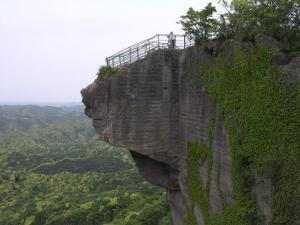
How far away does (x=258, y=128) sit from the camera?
12820mm

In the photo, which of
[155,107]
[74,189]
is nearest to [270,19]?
[155,107]

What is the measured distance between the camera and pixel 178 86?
17344 mm

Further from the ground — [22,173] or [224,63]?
[224,63]

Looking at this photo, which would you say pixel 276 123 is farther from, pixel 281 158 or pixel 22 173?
pixel 22 173

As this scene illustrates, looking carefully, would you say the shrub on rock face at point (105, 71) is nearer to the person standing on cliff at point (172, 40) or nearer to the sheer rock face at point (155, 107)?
the sheer rock face at point (155, 107)

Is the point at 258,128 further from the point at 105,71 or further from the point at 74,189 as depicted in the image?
the point at 74,189

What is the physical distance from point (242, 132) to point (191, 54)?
4432mm

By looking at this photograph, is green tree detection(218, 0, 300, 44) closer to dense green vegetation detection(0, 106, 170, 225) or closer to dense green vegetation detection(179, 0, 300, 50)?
dense green vegetation detection(179, 0, 300, 50)

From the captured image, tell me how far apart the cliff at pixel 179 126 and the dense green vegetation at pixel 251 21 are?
781 millimetres

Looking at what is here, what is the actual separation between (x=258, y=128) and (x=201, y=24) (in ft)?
17.8

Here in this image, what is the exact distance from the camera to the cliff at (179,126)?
48.0 feet

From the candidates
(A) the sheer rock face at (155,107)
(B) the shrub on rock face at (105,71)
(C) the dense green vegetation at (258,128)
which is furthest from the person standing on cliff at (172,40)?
(C) the dense green vegetation at (258,128)

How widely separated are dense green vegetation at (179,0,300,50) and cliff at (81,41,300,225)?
0.78 m

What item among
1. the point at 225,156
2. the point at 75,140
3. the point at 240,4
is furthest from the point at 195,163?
the point at 75,140
